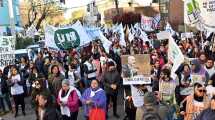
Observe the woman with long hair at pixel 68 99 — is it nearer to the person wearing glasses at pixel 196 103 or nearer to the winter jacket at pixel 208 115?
the person wearing glasses at pixel 196 103

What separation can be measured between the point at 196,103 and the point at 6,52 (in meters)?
8.99

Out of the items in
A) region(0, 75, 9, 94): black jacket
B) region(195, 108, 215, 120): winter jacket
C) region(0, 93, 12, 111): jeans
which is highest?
region(195, 108, 215, 120): winter jacket

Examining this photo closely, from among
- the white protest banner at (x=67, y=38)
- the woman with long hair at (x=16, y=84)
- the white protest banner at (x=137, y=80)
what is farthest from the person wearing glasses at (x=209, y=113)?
the white protest banner at (x=67, y=38)

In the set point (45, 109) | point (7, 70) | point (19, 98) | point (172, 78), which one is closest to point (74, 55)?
point (7, 70)

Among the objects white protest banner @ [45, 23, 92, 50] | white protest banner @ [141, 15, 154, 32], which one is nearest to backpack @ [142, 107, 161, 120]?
white protest banner @ [45, 23, 92, 50]

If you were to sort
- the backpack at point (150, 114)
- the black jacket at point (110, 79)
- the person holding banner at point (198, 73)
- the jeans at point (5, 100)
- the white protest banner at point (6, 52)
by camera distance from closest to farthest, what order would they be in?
the backpack at point (150, 114) → the person holding banner at point (198, 73) → the black jacket at point (110, 79) → the jeans at point (5, 100) → the white protest banner at point (6, 52)

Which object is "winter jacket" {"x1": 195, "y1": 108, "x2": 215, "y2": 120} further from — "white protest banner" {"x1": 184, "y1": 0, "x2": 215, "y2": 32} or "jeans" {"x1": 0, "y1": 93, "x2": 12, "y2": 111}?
"jeans" {"x1": 0, "y1": 93, "x2": 12, "y2": 111}

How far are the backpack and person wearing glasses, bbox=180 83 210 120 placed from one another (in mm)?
969

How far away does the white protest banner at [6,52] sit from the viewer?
16.7m

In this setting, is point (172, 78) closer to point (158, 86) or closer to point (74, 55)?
point (158, 86)

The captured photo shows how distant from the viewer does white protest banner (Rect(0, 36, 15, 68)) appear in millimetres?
16734

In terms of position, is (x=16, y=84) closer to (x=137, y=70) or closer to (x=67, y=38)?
(x=67, y=38)

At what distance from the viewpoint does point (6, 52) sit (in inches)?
664

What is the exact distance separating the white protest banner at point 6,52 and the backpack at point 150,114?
29.6 ft
